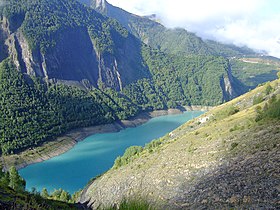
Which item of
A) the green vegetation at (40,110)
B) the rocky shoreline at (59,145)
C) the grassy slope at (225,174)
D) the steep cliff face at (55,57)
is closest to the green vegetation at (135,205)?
the grassy slope at (225,174)

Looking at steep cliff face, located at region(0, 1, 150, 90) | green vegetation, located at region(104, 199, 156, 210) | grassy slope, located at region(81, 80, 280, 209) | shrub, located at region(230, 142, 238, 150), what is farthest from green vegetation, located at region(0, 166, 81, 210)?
steep cliff face, located at region(0, 1, 150, 90)

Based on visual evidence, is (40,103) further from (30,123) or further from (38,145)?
(38,145)

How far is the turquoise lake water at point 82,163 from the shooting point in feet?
233

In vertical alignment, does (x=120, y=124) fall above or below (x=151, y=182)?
below

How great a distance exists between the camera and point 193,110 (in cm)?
19725

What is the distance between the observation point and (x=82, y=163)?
278 ft

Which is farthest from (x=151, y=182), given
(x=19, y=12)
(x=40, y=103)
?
(x=19, y=12)

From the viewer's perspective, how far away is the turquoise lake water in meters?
70.9

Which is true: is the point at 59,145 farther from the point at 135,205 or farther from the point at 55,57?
the point at 135,205

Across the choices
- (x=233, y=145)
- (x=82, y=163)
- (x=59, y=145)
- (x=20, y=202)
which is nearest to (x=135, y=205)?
(x=20, y=202)

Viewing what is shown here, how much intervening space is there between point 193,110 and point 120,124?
63985 millimetres

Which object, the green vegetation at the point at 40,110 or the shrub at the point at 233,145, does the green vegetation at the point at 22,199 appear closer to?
the shrub at the point at 233,145

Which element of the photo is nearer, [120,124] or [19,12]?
[120,124]

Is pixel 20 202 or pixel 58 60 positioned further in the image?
pixel 58 60
